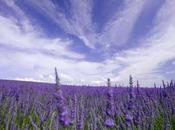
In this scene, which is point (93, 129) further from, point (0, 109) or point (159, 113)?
Answer: point (0, 109)

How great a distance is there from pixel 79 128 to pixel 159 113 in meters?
2.47

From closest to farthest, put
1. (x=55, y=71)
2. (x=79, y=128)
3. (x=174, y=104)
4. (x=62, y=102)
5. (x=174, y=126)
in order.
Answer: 1. (x=55, y=71)
2. (x=62, y=102)
3. (x=79, y=128)
4. (x=174, y=126)
5. (x=174, y=104)

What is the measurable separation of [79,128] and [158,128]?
143 cm

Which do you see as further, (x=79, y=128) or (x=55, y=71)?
(x=79, y=128)

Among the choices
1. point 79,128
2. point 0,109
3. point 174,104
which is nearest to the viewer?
point 79,128

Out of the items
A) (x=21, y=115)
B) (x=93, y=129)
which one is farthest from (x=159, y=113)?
(x=93, y=129)

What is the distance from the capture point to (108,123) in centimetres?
290

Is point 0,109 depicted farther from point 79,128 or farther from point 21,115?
point 79,128

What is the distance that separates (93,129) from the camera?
263 cm

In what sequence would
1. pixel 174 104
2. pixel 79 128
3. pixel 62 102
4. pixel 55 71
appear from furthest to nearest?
pixel 174 104, pixel 79 128, pixel 62 102, pixel 55 71

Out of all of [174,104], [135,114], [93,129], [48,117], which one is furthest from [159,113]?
[93,129]

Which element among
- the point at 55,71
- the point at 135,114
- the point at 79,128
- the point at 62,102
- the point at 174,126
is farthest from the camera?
the point at 174,126

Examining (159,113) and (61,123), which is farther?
(159,113)

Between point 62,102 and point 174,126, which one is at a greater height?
point 62,102
